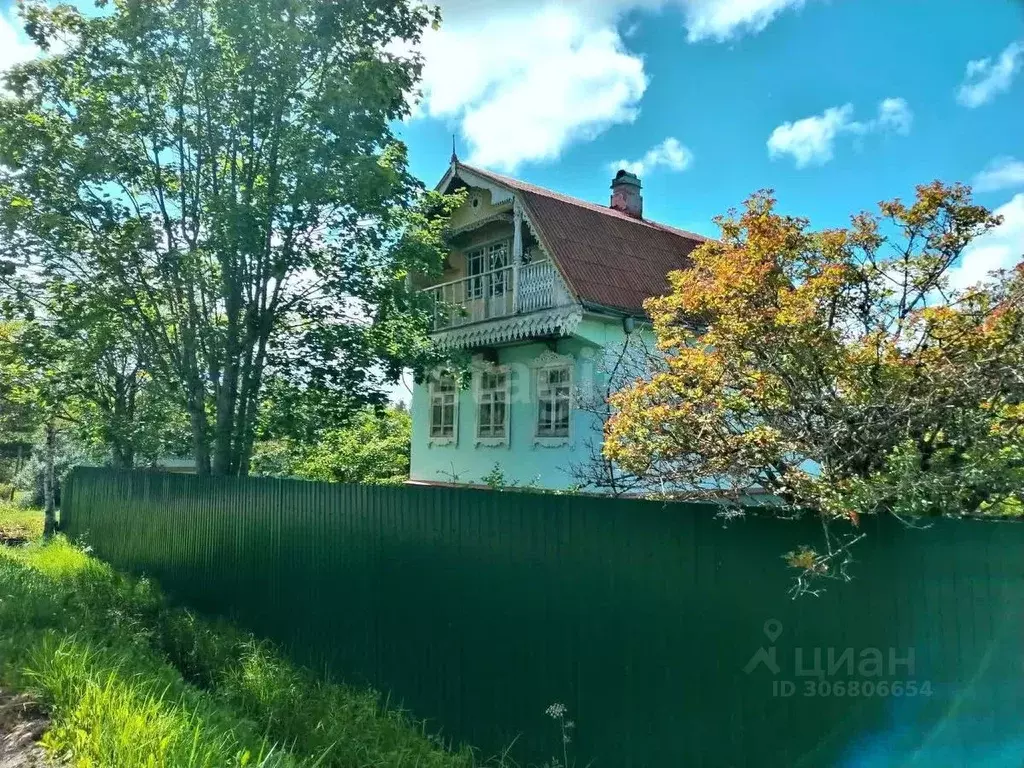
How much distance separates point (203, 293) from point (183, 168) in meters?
1.81

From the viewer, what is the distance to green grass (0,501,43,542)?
18.4 metres

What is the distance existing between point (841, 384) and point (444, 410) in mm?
14215

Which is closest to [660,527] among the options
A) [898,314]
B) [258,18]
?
[898,314]

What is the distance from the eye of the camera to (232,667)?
6750mm

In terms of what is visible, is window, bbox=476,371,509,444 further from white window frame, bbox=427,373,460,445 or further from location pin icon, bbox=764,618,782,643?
location pin icon, bbox=764,618,782,643

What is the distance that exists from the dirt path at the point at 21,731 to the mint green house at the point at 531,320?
7933 mm

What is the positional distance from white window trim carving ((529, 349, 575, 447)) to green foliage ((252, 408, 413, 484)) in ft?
15.5

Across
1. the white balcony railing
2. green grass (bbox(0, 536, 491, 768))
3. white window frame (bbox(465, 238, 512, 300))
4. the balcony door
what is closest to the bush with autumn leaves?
green grass (bbox(0, 536, 491, 768))

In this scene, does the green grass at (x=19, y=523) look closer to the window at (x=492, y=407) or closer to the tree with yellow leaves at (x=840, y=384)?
the window at (x=492, y=407)

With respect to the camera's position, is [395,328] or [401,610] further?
[395,328]

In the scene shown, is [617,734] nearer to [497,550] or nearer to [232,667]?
[497,550]

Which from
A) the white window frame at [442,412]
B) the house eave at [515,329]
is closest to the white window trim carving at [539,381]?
the house eave at [515,329]

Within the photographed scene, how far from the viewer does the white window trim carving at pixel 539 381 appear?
546 inches

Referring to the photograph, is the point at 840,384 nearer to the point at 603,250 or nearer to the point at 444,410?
the point at 603,250
